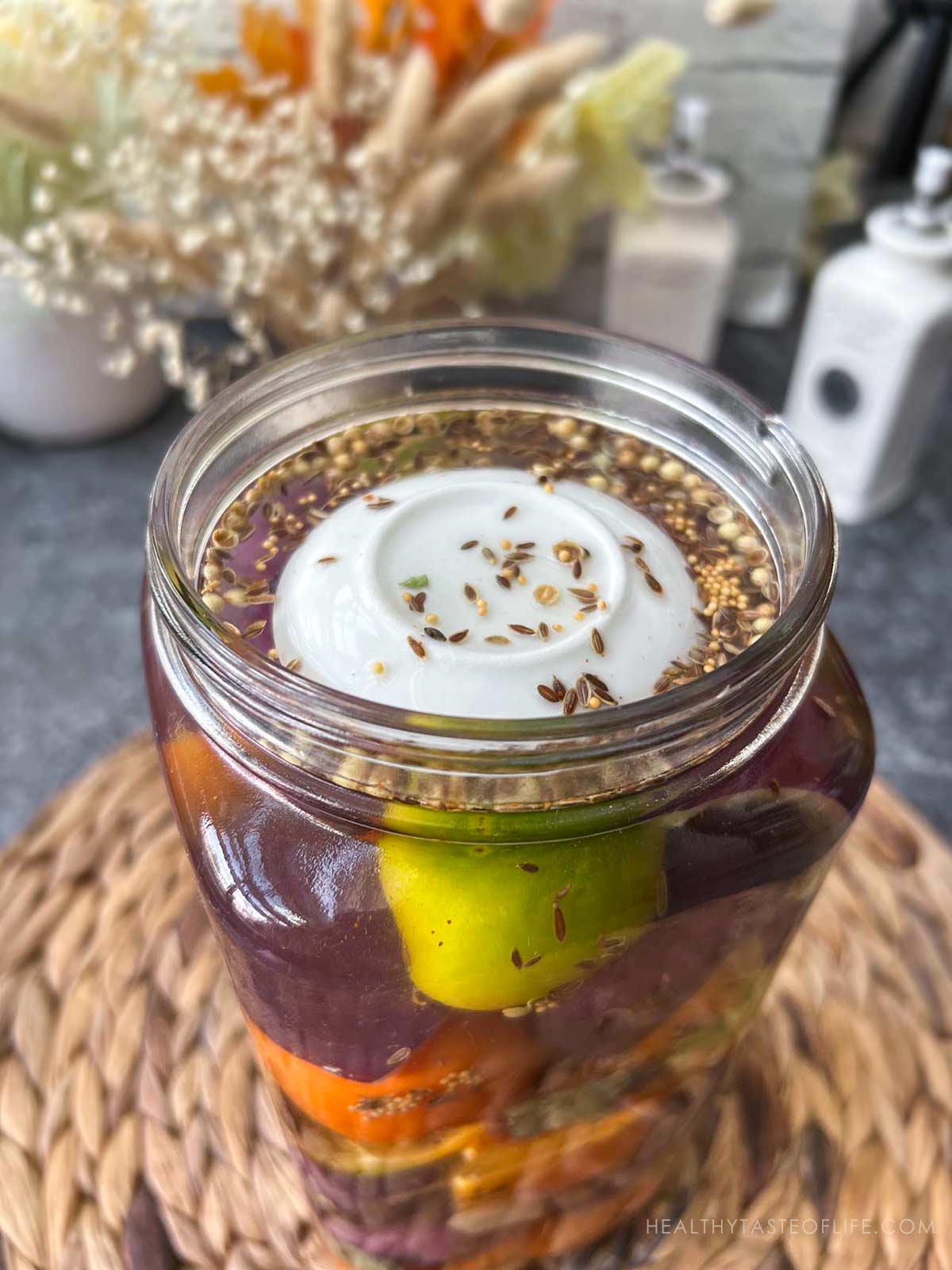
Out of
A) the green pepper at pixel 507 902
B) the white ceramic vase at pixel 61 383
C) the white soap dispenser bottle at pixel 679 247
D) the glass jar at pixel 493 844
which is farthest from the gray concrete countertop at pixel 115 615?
the green pepper at pixel 507 902

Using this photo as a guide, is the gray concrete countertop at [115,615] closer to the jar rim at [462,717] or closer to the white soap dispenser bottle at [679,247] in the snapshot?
the white soap dispenser bottle at [679,247]

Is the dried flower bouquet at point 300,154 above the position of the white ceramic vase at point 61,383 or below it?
above

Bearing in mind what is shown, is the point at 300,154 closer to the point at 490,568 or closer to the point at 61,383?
the point at 61,383

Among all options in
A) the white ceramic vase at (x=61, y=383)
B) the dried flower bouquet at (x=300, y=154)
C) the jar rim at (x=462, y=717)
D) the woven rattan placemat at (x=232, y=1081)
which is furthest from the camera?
the white ceramic vase at (x=61, y=383)

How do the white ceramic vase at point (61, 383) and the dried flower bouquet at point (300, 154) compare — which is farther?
the white ceramic vase at point (61, 383)

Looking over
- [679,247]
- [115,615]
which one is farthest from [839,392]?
[115,615]

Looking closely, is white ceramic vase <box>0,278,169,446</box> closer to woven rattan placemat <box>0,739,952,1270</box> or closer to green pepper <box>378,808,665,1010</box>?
woven rattan placemat <box>0,739,952,1270</box>

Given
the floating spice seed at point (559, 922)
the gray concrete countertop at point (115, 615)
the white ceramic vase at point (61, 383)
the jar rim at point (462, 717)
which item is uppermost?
the jar rim at point (462, 717)
